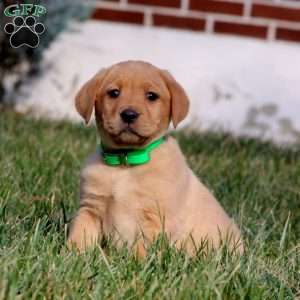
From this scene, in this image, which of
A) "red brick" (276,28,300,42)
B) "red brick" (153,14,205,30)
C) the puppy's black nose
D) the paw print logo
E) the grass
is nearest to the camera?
the grass

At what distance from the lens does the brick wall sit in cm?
731

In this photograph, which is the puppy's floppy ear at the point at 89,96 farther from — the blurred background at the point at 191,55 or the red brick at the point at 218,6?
Result: the red brick at the point at 218,6

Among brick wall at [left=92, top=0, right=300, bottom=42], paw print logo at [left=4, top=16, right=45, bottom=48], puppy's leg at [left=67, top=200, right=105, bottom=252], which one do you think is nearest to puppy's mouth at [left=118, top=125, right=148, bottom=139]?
puppy's leg at [left=67, top=200, right=105, bottom=252]

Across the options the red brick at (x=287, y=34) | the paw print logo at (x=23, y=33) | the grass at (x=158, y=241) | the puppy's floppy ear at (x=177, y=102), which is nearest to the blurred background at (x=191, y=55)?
the red brick at (x=287, y=34)

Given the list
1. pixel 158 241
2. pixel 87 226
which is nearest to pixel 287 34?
pixel 87 226

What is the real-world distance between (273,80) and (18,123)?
205 cm

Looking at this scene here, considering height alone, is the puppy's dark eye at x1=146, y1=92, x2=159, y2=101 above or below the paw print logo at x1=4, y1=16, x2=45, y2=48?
above

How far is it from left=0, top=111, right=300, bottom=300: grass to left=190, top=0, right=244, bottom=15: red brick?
153 cm

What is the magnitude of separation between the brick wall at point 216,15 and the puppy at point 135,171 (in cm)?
391

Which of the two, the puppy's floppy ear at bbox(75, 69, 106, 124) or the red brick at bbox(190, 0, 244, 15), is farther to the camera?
the red brick at bbox(190, 0, 244, 15)

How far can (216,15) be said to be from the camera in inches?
290

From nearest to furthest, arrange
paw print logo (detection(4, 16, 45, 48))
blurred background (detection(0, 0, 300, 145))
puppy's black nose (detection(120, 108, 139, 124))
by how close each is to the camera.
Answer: puppy's black nose (detection(120, 108, 139, 124)) → paw print logo (detection(4, 16, 45, 48)) → blurred background (detection(0, 0, 300, 145))

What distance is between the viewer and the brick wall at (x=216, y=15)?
24.0 feet

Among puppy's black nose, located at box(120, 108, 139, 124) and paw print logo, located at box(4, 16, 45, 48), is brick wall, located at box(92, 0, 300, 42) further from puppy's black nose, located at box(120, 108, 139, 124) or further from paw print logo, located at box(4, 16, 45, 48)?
puppy's black nose, located at box(120, 108, 139, 124)
